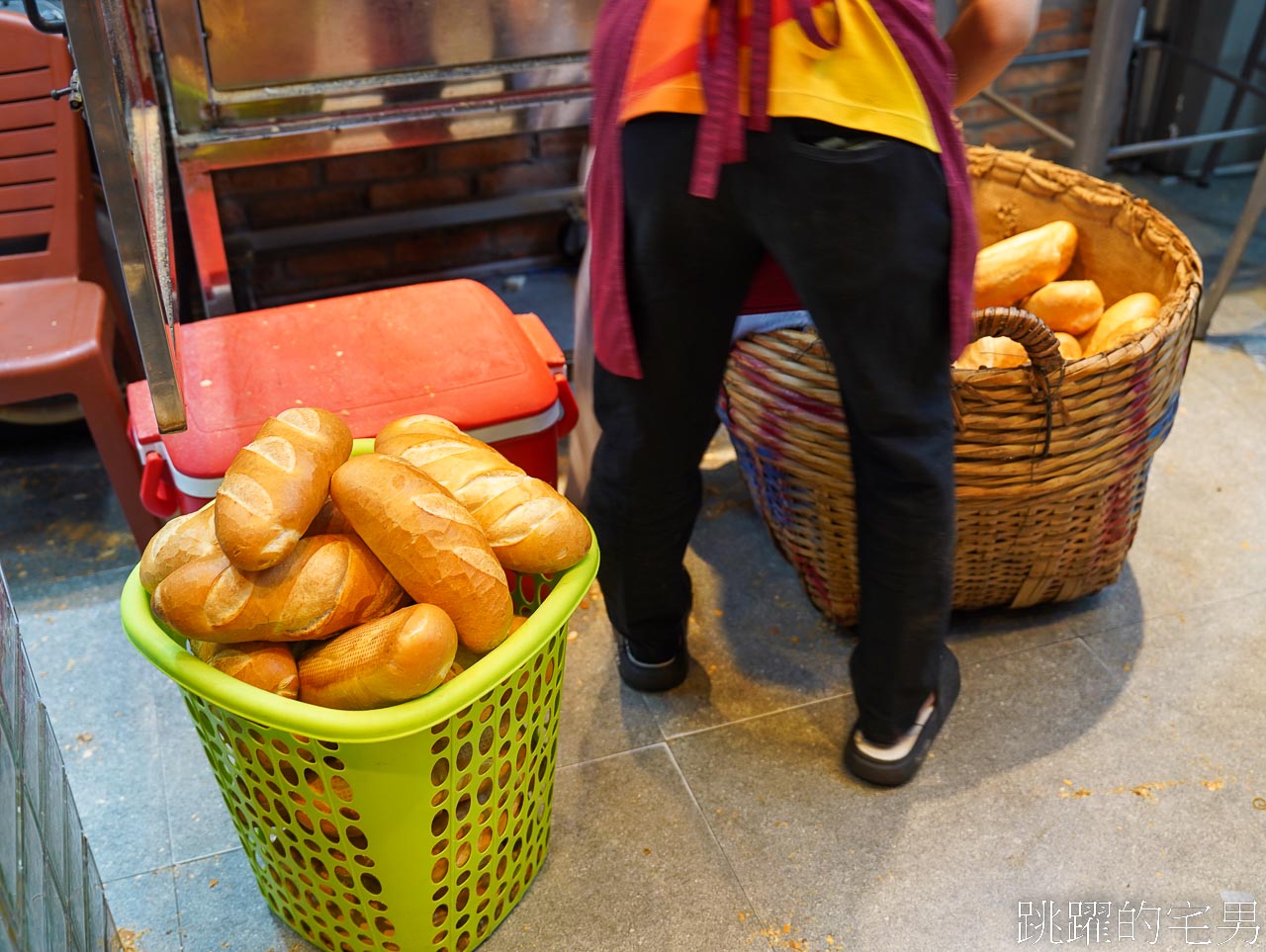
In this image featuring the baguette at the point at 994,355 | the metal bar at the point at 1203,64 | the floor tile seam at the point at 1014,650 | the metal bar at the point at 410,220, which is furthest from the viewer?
the metal bar at the point at 1203,64

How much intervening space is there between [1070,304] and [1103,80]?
0.79 metres

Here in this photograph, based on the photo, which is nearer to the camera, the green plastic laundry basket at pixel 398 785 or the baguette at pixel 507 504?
the green plastic laundry basket at pixel 398 785

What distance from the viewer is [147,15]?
5.21 feet

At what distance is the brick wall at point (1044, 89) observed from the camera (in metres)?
2.65

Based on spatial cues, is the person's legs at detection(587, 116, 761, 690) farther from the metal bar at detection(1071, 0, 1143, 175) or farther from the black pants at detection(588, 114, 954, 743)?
the metal bar at detection(1071, 0, 1143, 175)

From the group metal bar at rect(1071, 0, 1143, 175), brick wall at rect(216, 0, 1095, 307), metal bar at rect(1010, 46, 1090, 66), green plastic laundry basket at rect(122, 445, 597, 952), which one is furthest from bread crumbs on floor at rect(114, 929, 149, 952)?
metal bar at rect(1010, 46, 1090, 66)

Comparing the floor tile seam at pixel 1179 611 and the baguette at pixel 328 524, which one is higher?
the baguette at pixel 328 524

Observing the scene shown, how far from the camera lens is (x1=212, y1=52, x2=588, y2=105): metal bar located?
1566 mm

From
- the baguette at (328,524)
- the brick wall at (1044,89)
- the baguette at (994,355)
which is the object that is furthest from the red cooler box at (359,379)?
the brick wall at (1044,89)

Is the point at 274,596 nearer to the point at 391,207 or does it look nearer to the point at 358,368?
the point at 358,368

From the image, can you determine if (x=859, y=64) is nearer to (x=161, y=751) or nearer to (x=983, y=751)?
(x=983, y=751)

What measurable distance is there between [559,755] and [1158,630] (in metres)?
0.84

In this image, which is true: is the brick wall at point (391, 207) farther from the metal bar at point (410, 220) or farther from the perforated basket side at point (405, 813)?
the perforated basket side at point (405, 813)

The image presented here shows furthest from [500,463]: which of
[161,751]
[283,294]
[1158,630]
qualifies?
[283,294]
